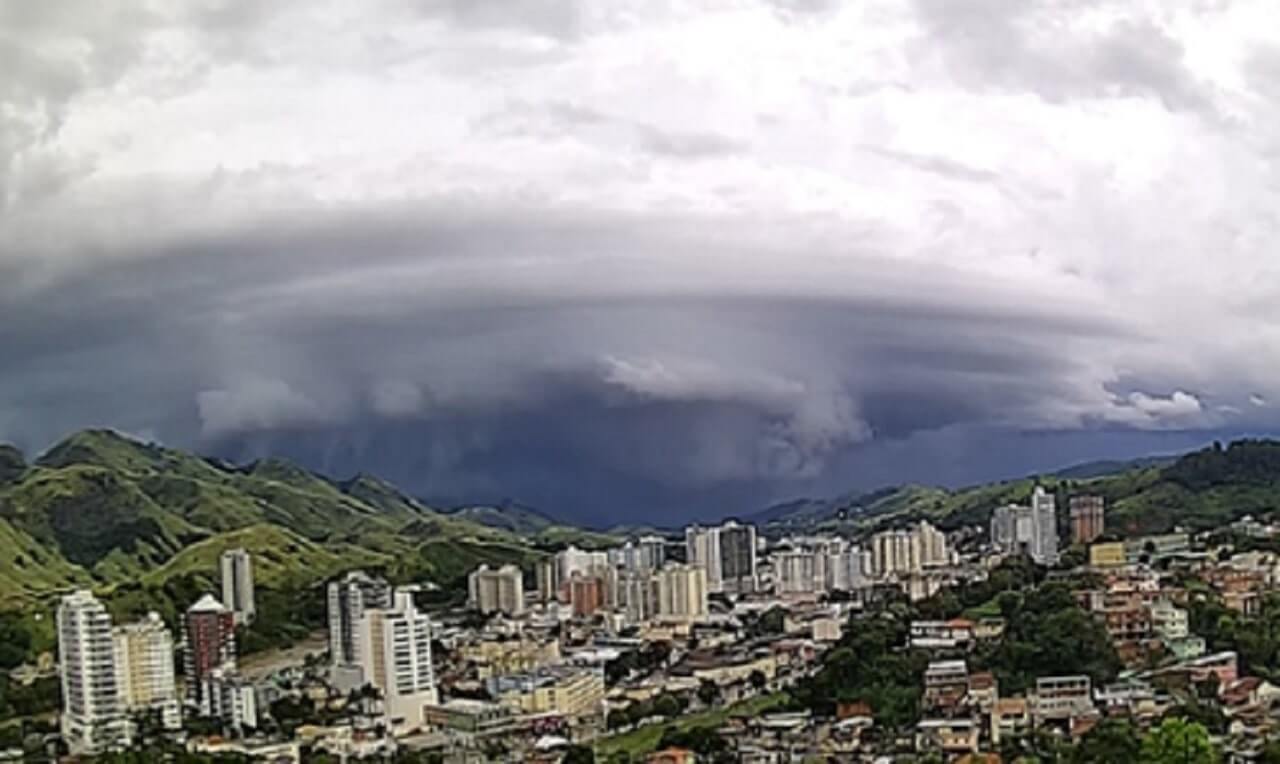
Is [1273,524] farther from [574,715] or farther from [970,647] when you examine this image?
[574,715]

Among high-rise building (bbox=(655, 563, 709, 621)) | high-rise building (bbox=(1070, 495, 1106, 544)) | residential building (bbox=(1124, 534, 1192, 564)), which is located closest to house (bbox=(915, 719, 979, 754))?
residential building (bbox=(1124, 534, 1192, 564))

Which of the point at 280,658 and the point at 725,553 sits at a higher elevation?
the point at 725,553

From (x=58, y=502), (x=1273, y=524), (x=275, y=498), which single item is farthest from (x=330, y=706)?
(x=275, y=498)

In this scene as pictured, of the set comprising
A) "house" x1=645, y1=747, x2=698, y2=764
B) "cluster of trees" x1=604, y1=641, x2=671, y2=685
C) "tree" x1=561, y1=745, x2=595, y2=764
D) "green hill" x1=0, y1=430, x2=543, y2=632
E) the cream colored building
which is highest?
"green hill" x1=0, y1=430, x2=543, y2=632

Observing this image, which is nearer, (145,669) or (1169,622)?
(1169,622)

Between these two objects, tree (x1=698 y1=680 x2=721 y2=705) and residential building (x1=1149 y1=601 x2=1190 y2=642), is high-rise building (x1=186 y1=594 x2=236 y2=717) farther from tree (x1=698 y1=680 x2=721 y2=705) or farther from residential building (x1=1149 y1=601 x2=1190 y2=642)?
Result: residential building (x1=1149 y1=601 x2=1190 y2=642)

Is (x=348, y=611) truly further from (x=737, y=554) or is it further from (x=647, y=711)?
(x=737, y=554)

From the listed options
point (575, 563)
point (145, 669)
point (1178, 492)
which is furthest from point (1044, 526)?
point (145, 669)
